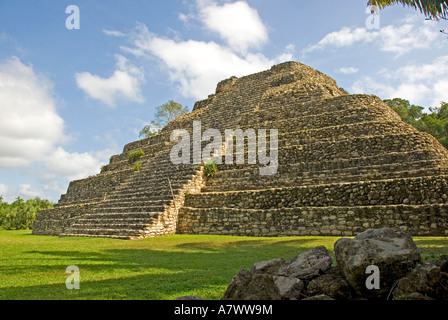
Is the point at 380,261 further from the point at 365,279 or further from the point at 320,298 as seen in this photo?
the point at 320,298

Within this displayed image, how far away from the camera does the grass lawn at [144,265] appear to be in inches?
171

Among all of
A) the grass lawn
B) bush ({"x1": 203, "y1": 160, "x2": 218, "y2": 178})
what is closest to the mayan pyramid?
bush ({"x1": 203, "y1": 160, "x2": 218, "y2": 178})

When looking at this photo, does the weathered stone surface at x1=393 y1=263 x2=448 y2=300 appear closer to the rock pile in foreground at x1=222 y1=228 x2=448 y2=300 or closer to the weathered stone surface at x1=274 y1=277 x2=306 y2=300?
the rock pile in foreground at x1=222 y1=228 x2=448 y2=300

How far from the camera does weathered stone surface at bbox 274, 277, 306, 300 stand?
3.27m

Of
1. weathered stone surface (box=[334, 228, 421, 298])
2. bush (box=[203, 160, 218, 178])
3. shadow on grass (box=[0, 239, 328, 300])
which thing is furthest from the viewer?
bush (box=[203, 160, 218, 178])

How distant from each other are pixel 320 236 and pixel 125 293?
7079mm

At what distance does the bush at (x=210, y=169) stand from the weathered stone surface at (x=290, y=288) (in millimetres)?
10991

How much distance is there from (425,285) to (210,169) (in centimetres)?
1182

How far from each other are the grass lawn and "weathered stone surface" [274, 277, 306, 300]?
2.98ft

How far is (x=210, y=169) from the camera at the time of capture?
14.5 m

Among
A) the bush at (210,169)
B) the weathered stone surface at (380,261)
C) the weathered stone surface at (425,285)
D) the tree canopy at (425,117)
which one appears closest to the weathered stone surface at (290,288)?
the weathered stone surface at (380,261)

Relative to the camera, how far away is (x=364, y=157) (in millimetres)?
11609
